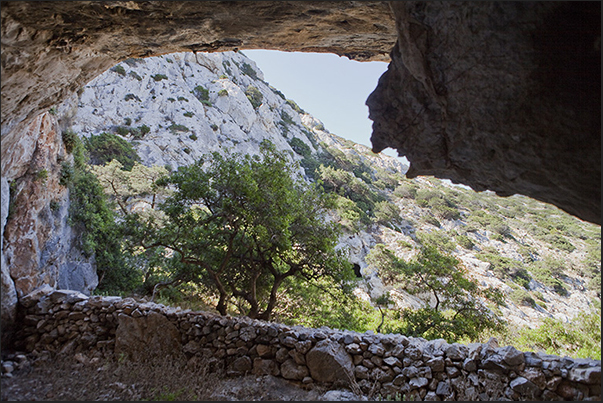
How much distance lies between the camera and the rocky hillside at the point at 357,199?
2259 cm

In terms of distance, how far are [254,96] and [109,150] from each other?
2538 centimetres

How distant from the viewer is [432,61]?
2977 mm

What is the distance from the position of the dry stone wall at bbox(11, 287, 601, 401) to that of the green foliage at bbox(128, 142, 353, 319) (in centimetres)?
168

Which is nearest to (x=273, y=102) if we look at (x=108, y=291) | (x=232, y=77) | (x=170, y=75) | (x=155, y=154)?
(x=232, y=77)

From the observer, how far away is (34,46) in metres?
3.72

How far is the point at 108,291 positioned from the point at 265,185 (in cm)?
707

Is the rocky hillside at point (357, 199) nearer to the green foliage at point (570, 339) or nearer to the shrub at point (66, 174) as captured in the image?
the green foliage at point (570, 339)

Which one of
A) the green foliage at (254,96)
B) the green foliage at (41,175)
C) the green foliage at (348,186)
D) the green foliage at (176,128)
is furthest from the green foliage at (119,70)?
the green foliage at (41,175)

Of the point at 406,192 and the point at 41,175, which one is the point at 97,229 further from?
the point at 406,192

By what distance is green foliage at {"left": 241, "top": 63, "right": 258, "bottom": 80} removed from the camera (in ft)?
164

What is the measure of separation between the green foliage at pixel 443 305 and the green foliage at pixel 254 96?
119ft

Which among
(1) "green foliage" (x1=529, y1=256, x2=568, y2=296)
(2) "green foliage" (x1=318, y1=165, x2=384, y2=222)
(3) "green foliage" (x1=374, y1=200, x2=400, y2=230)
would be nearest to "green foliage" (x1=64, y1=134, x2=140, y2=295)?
(2) "green foliage" (x1=318, y1=165, x2=384, y2=222)

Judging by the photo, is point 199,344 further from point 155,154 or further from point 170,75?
point 170,75

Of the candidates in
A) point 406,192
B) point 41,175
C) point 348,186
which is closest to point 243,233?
point 41,175
